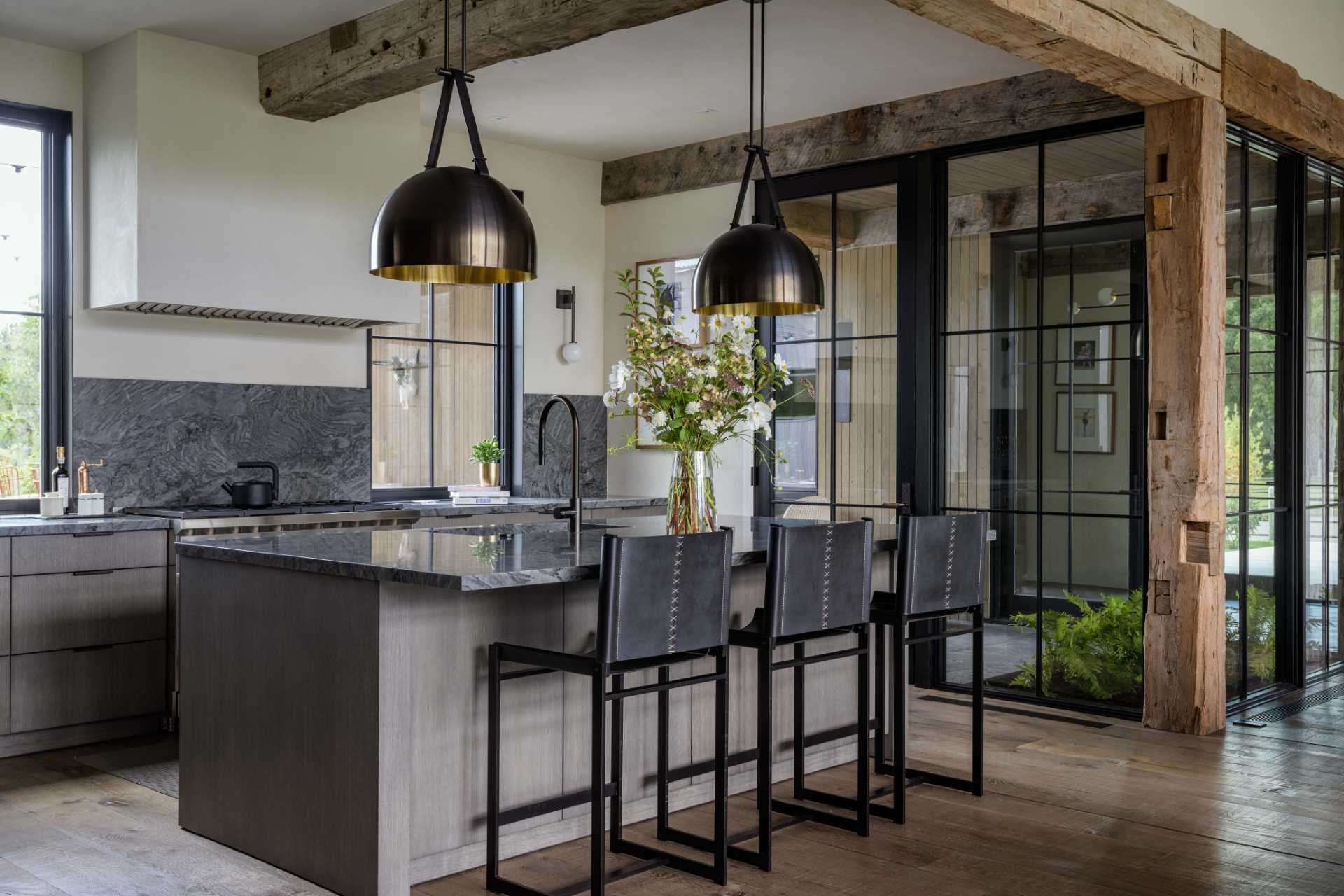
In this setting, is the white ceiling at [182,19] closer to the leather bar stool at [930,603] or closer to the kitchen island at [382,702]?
the kitchen island at [382,702]

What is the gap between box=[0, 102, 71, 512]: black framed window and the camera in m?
5.03

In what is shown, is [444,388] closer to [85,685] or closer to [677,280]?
[677,280]

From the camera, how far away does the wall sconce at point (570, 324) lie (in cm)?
701

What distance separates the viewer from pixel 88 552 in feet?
14.9

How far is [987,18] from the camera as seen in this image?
370 centimetres

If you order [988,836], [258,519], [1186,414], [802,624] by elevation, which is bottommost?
[988,836]

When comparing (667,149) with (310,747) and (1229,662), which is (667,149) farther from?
(310,747)

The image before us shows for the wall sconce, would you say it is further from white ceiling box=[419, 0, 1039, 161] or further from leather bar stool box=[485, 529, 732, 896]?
leather bar stool box=[485, 529, 732, 896]

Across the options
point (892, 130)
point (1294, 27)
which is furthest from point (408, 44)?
point (1294, 27)

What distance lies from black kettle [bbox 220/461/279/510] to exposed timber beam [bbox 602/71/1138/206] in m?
2.78

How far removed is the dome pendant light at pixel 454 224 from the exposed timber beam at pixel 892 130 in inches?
120

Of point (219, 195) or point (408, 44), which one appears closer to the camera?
point (408, 44)

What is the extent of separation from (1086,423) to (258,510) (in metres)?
3.54

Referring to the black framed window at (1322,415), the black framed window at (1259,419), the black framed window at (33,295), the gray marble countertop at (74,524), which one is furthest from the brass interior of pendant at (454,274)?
the black framed window at (1322,415)
